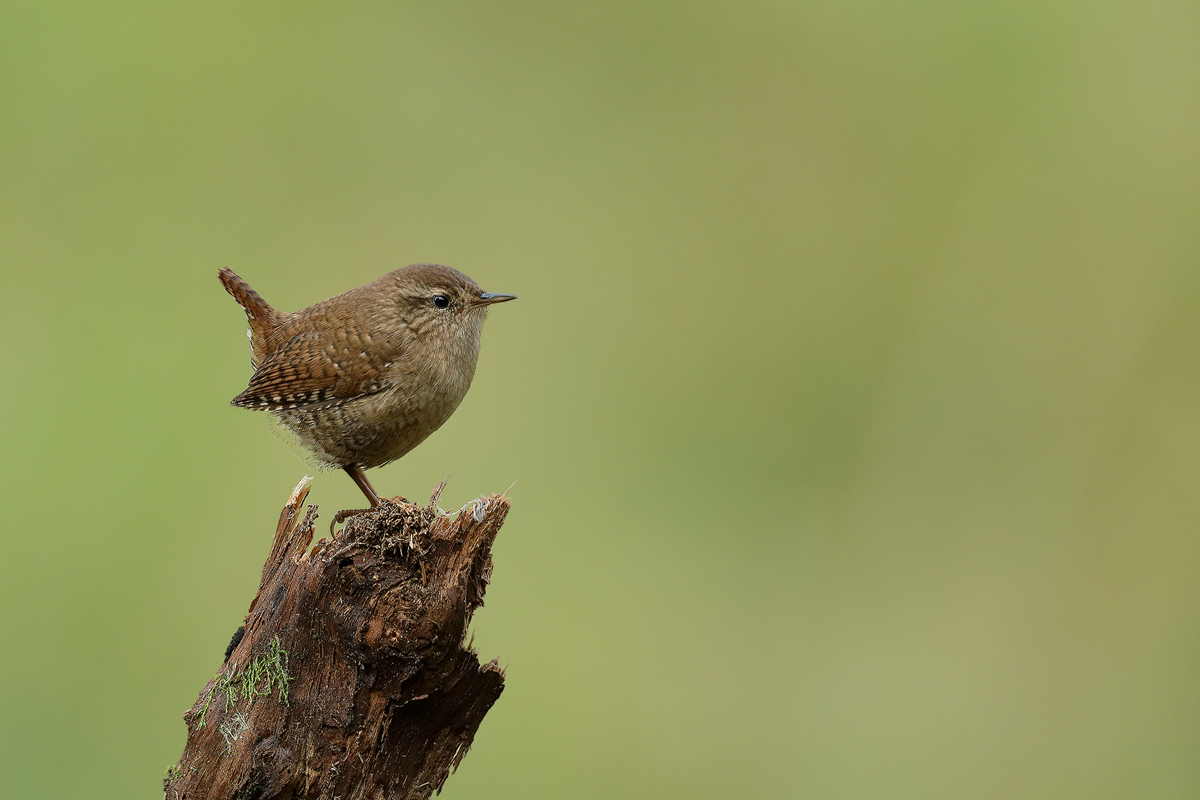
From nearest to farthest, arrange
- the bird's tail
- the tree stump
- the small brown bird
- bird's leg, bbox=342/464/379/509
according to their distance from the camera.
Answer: the tree stump < the small brown bird < bird's leg, bbox=342/464/379/509 < the bird's tail

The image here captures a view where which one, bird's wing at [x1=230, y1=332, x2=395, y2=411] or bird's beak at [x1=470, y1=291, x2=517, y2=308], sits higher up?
bird's beak at [x1=470, y1=291, x2=517, y2=308]

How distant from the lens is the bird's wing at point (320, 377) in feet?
10.4

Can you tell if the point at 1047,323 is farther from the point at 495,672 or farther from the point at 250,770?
the point at 250,770

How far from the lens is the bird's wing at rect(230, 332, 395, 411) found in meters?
3.17

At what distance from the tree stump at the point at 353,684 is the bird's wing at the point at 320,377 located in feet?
3.26

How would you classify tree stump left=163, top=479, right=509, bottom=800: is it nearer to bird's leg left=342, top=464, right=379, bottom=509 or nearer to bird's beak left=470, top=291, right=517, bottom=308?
bird's leg left=342, top=464, right=379, bottom=509

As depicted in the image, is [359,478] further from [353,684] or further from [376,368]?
[353,684]

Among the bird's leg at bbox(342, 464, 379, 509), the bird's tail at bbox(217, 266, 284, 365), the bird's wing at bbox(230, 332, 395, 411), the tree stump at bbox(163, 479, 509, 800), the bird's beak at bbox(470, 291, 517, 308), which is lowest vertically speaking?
the tree stump at bbox(163, 479, 509, 800)

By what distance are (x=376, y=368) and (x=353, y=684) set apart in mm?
1288

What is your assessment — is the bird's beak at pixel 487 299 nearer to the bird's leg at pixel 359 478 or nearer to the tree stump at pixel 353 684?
the bird's leg at pixel 359 478

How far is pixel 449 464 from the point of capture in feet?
17.1

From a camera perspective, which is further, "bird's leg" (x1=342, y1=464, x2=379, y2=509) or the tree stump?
"bird's leg" (x1=342, y1=464, x2=379, y2=509)

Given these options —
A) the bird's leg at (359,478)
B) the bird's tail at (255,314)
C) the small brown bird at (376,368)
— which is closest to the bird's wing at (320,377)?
the small brown bird at (376,368)

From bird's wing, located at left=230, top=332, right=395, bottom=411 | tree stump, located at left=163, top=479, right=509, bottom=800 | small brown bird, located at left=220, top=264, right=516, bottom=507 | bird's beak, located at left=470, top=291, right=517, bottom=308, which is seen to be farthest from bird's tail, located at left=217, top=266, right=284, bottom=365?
tree stump, located at left=163, top=479, right=509, bottom=800
